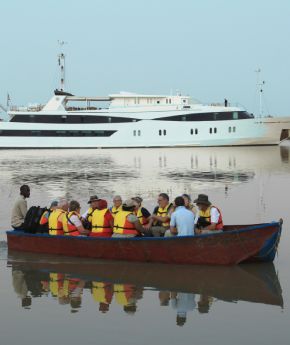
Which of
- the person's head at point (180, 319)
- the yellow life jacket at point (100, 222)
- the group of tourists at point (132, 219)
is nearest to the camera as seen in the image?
the person's head at point (180, 319)

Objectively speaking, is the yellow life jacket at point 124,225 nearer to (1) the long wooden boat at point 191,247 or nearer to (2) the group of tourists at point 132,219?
(2) the group of tourists at point 132,219

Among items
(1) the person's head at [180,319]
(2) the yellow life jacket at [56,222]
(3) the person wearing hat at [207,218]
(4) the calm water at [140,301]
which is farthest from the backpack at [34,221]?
(1) the person's head at [180,319]

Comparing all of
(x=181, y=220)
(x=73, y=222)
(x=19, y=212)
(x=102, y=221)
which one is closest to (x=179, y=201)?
(x=181, y=220)

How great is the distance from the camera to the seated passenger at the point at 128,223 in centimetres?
1118

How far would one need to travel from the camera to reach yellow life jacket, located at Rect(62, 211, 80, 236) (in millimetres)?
11742

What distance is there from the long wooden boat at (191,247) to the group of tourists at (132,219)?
0.20 m

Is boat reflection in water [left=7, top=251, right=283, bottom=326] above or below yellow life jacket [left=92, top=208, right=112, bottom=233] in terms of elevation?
below

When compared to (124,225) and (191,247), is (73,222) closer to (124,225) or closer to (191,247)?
(124,225)

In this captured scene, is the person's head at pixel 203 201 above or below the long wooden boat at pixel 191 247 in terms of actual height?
above

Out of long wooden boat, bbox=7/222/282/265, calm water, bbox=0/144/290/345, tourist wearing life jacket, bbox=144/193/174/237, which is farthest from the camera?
tourist wearing life jacket, bbox=144/193/174/237

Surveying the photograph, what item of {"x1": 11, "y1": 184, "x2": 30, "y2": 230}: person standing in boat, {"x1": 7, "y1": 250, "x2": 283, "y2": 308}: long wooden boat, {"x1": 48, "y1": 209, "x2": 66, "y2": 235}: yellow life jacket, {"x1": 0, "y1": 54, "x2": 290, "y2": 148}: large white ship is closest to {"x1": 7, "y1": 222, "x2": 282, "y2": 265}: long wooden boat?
{"x1": 7, "y1": 250, "x2": 283, "y2": 308}: long wooden boat

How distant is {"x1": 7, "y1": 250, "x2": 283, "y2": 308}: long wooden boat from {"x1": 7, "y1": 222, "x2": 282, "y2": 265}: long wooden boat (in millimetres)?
120

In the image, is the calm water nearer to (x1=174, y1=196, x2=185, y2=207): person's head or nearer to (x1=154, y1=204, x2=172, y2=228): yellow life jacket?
(x1=154, y1=204, x2=172, y2=228): yellow life jacket

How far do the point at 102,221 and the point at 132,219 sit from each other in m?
0.62
